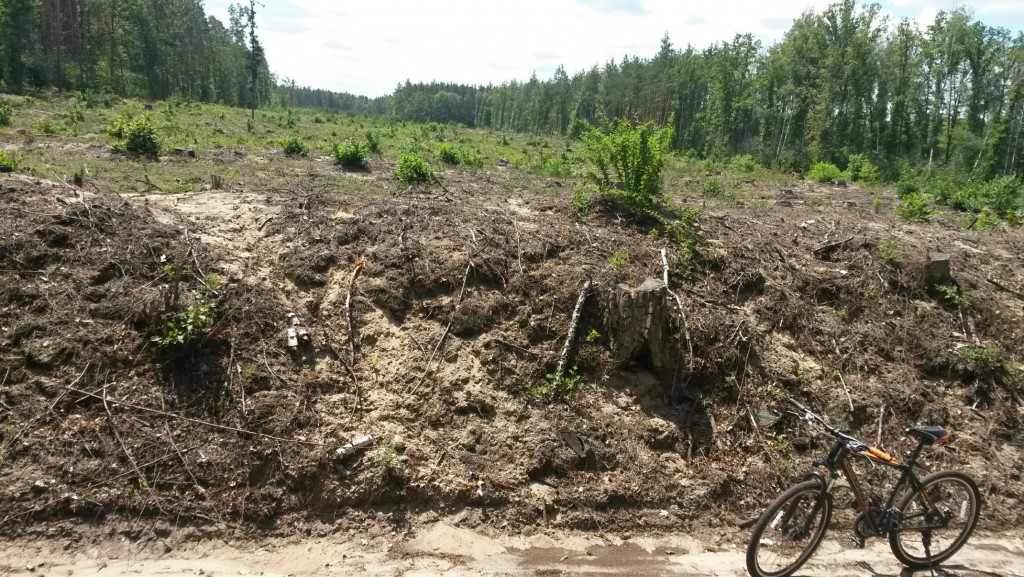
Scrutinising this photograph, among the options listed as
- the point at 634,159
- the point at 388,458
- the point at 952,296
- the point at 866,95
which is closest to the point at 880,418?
the point at 952,296

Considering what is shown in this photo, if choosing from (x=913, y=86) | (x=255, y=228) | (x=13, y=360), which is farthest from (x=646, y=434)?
(x=913, y=86)

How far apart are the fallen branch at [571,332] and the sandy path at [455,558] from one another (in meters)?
1.73

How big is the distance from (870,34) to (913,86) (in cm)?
433

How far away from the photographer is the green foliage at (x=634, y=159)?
8664 millimetres

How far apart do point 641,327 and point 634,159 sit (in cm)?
366

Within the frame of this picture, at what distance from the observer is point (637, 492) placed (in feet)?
17.1

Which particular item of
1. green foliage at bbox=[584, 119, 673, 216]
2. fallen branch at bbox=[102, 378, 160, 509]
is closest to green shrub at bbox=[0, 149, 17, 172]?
fallen branch at bbox=[102, 378, 160, 509]

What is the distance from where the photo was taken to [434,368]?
583 cm

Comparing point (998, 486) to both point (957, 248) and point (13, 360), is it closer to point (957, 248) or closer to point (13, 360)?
point (957, 248)

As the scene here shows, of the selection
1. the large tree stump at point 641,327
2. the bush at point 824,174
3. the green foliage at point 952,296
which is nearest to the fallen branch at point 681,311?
the large tree stump at point 641,327

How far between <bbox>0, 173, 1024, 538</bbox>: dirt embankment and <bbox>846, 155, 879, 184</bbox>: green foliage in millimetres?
19727

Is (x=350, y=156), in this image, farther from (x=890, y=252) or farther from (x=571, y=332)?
(x=890, y=252)


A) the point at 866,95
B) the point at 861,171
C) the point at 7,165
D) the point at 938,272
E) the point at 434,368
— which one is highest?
the point at 866,95

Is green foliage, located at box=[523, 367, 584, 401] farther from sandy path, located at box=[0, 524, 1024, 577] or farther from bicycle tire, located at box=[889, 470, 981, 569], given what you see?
bicycle tire, located at box=[889, 470, 981, 569]
